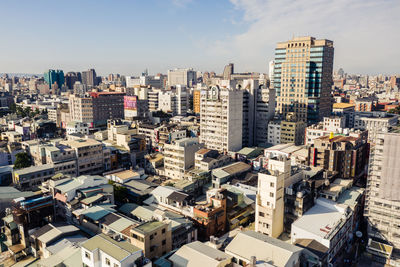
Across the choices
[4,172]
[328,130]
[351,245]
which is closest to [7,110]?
[4,172]

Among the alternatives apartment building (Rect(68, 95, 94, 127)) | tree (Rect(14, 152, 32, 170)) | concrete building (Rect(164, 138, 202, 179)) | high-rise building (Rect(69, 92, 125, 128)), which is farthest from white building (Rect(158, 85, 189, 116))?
tree (Rect(14, 152, 32, 170))

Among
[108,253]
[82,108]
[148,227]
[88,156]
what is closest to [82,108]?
[82,108]

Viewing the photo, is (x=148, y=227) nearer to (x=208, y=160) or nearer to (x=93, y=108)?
(x=208, y=160)

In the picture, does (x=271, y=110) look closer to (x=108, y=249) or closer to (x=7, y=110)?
(x=108, y=249)

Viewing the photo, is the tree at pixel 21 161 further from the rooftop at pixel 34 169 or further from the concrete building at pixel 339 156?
the concrete building at pixel 339 156

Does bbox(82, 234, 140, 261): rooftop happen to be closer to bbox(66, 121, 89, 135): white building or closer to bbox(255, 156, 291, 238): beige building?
bbox(255, 156, 291, 238): beige building

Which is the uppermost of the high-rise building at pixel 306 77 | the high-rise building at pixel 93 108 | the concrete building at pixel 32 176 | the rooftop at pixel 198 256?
the high-rise building at pixel 306 77

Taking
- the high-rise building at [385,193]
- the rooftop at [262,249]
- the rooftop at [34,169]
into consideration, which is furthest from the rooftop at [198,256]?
the rooftop at [34,169]
